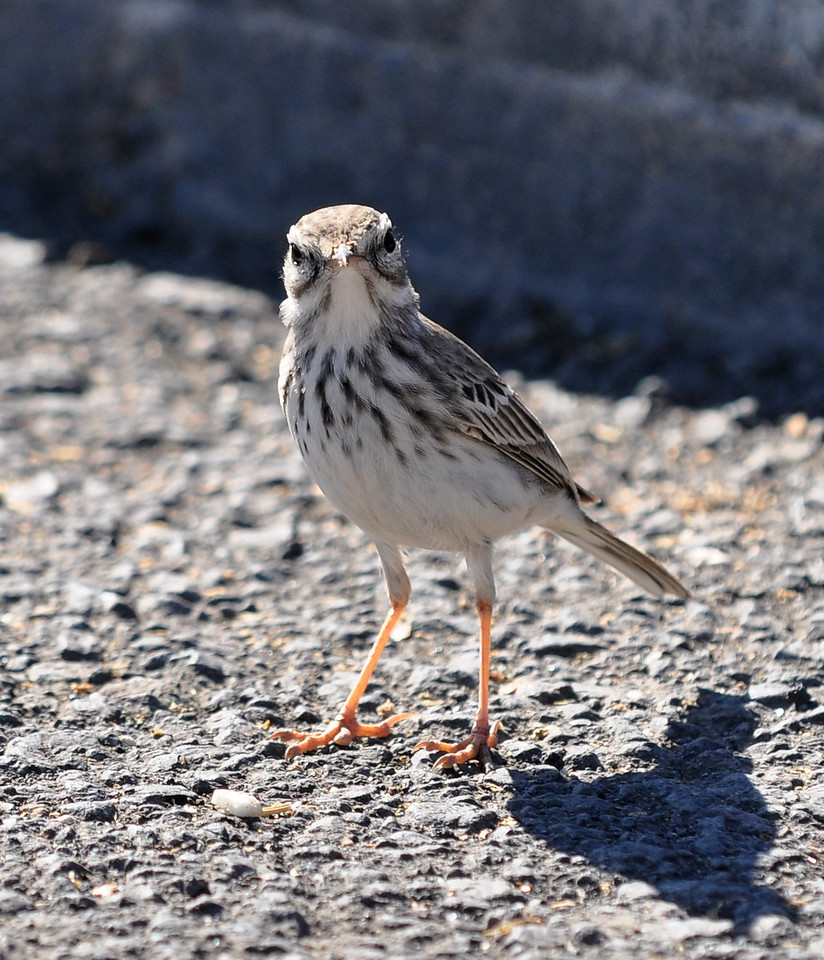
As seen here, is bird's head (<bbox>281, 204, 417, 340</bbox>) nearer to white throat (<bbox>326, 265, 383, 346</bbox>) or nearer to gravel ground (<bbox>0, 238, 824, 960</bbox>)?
white throat (<bbox>326, 265, 383, 346</bbox>)

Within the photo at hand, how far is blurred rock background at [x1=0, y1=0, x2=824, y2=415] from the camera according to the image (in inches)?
367

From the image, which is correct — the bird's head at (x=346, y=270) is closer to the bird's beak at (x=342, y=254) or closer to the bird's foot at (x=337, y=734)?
the bird's beak at (x=342, y=254)

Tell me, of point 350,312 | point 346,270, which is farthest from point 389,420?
point 346,270

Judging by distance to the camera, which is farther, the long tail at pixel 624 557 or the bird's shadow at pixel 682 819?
the long tail at pixel 624 557

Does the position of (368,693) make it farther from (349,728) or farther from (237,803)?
(237,803)

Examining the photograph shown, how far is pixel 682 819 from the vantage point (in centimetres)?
477

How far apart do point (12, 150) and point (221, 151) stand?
2.05m

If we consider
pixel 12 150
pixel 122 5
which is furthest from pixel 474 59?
pixel 12 150

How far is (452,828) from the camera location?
15.4ft

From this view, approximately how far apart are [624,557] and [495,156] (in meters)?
4.96

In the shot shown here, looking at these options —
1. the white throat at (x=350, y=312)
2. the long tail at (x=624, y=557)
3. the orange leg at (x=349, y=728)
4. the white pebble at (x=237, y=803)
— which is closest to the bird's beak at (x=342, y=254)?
the white throat at (x=350, y=312)

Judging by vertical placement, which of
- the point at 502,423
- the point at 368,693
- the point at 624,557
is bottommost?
→ the point at 368,693

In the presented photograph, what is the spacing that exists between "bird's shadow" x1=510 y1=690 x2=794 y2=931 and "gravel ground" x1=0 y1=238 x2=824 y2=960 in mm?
12

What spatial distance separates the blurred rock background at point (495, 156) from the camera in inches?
367
